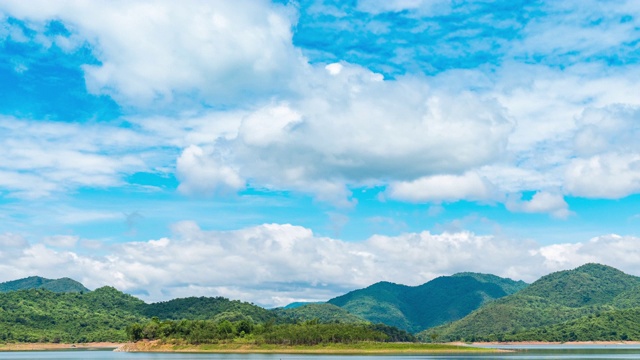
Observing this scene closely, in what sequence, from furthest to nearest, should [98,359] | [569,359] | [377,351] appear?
[377,351], [98,359], [569,359]

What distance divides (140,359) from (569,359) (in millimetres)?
101587

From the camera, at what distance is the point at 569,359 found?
146m

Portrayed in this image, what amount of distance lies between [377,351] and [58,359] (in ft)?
302

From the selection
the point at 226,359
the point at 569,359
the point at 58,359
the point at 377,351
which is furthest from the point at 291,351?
the point at 569,359

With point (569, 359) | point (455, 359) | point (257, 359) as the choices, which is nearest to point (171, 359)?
point (257, 359)

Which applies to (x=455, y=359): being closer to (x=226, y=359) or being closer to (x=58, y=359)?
(x=226, y=359)

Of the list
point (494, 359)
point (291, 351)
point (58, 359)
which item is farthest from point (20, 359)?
point (494, 359)

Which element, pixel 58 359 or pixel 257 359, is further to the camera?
pixel 58 359

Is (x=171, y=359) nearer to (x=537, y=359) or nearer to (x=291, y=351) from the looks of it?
(x=291, y=351)

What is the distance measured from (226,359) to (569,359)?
80152 mm

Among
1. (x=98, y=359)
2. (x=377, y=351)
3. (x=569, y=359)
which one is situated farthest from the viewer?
(x=377, y=351)

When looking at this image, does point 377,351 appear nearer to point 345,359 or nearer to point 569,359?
point 345,359

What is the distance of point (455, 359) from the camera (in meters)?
152

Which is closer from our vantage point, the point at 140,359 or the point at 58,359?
the point at 140,359
